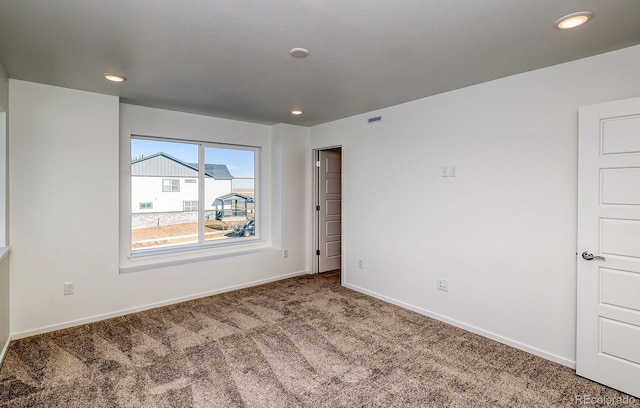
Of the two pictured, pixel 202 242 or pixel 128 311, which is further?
pixel 202 242

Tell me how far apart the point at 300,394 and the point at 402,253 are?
2.14 metres

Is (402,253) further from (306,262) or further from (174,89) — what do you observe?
(174,89)

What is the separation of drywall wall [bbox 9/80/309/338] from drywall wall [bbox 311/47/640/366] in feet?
9.34

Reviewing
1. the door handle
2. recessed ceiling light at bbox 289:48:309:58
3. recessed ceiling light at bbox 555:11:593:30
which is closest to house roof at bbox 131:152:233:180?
recessed ceiling light at bbox 289:48:309:58

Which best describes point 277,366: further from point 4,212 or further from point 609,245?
point 4,212

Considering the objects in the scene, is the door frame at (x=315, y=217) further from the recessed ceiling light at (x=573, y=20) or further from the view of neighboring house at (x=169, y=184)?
the recessed ceiling light at (x=573, y=20)

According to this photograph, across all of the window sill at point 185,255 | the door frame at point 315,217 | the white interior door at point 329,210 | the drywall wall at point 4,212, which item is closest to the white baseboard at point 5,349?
the drywall wall at point 4,212

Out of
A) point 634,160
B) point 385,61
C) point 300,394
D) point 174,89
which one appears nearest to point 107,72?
point 174,89

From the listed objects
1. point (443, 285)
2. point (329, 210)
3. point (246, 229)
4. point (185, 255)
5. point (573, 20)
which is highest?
point (573, 20)

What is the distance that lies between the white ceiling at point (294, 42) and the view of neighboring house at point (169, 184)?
1.07m

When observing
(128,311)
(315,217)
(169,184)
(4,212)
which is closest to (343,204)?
(315,217)

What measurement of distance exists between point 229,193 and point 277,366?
2995 mm

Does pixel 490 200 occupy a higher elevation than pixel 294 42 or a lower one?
lower

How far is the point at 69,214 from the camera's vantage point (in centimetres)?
327
